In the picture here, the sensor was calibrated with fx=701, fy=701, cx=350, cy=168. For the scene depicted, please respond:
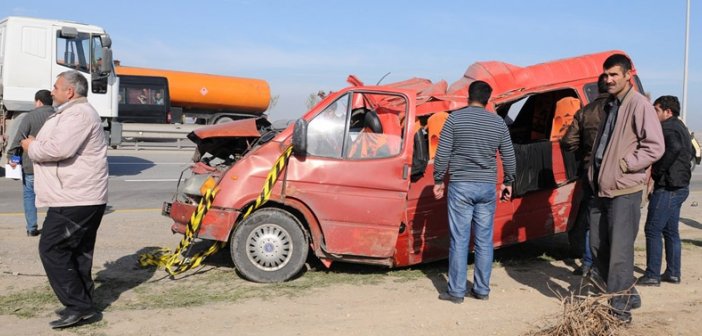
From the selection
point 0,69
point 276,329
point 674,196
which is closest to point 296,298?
point 276,329

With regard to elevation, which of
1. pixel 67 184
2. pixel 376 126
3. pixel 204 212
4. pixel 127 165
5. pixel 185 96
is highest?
pixel 185 96

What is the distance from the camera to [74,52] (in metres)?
16.0

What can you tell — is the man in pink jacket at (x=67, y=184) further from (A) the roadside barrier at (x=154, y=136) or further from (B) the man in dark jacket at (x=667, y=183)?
(A) the roadside barrier at (x=154, y=136)

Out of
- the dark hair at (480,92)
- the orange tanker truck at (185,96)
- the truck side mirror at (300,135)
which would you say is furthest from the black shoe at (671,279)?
the orange tanker truck at (185,96)

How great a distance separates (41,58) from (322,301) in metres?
12.1

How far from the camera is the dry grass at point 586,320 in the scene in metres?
4.50

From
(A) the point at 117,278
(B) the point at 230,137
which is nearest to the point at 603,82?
(B) the point at 230,137

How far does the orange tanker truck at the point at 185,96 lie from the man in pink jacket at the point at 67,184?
21.3m

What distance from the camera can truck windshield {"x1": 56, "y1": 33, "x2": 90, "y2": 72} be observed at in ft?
51.6

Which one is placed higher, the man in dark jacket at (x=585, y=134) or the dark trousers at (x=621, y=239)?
the man in dark jacket at (x=585, y=134)

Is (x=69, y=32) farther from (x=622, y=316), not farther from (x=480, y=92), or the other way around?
(x=622, y=316)

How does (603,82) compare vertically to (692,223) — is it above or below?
above

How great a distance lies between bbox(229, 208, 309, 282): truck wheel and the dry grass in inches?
102

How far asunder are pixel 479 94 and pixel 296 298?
2.31 metres
